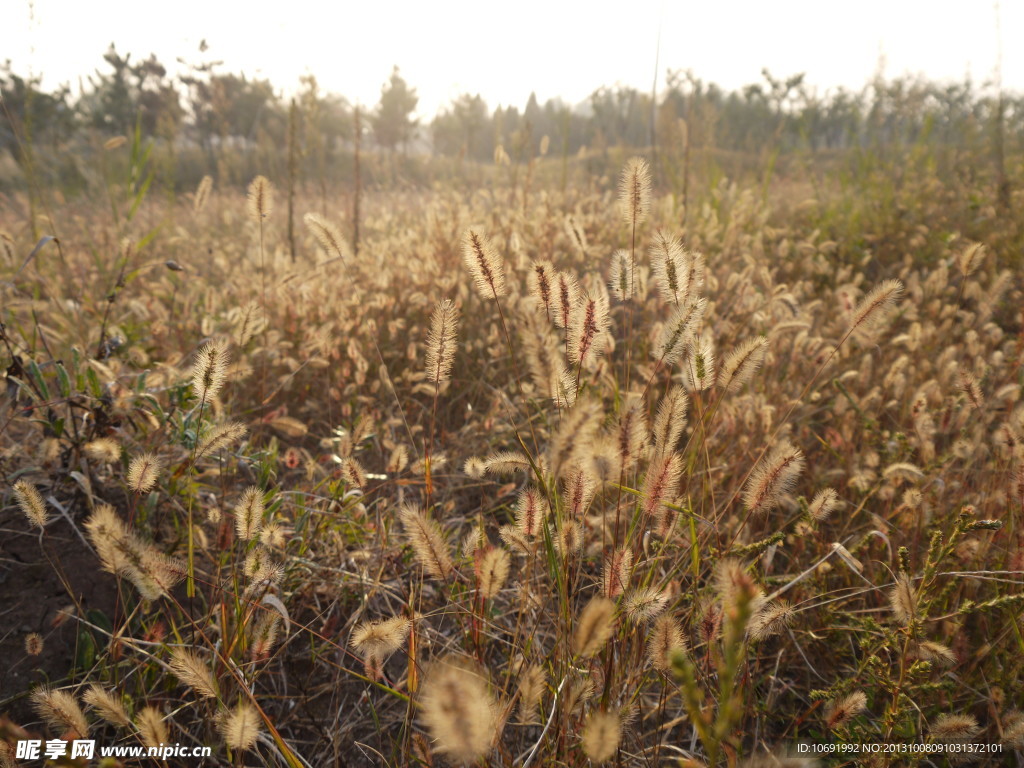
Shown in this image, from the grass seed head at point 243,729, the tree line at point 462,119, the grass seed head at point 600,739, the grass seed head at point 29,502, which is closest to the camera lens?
the grass seed head at point 600,739

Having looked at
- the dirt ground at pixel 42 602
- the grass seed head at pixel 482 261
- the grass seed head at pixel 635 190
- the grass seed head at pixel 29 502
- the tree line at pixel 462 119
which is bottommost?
the dirt ground at pixel 42 602

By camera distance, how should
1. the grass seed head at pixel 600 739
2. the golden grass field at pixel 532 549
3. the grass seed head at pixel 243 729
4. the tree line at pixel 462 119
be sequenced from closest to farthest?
the grass seed head at pixel 600 739, the grass seed head at pixel 243 729, the golden grass field at pixel 532 549, the tree line at pixel 462 119

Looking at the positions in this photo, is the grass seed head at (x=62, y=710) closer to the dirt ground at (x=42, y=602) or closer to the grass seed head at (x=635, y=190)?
the dirt ground at (x=42, y=602)

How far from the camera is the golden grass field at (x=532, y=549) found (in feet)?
3.35

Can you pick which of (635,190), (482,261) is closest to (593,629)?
(482,261)

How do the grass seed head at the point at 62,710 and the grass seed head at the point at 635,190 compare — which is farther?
the grass seed head at the point at 635,190

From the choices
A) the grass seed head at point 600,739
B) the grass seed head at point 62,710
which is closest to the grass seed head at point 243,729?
the grass seed head at point 62,710

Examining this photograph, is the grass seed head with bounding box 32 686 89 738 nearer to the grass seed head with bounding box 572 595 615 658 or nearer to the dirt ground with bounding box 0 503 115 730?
the dirt ground with bounding box 0 503 115 730

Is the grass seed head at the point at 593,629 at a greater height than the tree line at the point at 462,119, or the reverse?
the tree line at the point at 462,119

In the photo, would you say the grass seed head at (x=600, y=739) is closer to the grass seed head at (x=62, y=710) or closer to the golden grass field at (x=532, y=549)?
the golden grass field at (x=532, y=549)

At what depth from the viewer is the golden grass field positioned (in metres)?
1.02

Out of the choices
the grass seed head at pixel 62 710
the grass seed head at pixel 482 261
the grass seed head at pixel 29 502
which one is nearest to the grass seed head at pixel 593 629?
the grass seed head at pixel 482 261

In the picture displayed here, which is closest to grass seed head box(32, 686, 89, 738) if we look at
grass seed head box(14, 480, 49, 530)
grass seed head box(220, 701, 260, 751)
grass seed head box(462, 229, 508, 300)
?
grass seed head box(220, 701, 260, 751)

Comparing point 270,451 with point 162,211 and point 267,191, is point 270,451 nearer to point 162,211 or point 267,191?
point 267,191
